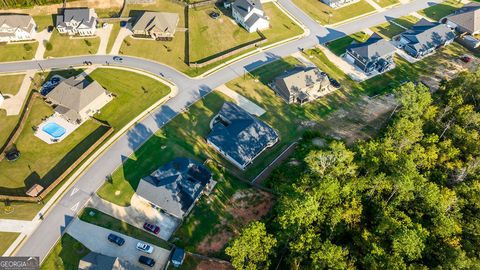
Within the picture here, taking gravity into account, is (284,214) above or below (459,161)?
above

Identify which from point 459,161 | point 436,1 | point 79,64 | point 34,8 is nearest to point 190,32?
point 79,64

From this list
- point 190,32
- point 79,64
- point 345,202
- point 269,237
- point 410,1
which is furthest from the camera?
point 410,1

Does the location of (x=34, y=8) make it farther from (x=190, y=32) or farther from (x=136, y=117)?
(x=136, y=117)

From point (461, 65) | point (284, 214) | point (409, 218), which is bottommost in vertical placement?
point (461, 65)

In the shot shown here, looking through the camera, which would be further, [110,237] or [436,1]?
[436,1]

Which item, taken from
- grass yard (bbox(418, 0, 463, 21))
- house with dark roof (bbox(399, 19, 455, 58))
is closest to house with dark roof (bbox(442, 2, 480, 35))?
grass yard (bbox(418, 0, 463, 21))

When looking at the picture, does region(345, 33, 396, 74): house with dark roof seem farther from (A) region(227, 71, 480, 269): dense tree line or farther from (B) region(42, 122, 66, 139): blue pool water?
(B) region(42, 122, 66, 139): blue pool water

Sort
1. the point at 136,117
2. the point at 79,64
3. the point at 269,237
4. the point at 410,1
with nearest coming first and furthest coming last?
1. the point at 269,237
2. the point at 136,117
3. the point at 79,64
4. the point at 410,1

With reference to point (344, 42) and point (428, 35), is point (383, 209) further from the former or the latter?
point (428, 35)
